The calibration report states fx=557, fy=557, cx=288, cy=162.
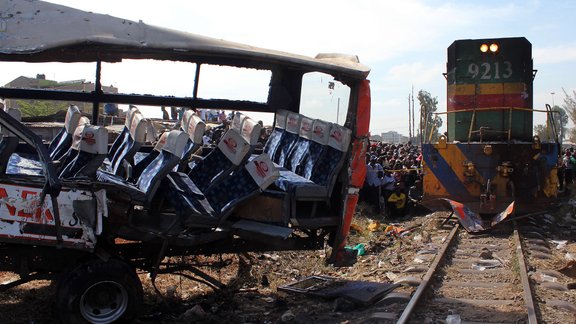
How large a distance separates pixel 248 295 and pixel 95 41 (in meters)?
3.63

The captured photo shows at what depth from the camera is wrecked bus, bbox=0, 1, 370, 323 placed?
484 centimetres

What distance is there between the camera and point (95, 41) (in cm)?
482

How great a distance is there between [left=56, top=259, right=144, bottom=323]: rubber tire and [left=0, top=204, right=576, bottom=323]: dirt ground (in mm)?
408

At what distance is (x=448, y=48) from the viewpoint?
13.1 m

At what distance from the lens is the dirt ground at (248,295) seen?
587cm

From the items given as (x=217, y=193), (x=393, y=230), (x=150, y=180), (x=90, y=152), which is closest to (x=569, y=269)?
(x=393, y=230)

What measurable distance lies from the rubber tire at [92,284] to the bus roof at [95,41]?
1984 millimetres

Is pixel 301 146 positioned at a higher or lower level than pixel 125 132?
lower

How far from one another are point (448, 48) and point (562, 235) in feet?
16.2

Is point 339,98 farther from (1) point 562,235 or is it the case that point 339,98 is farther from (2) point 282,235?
(1) point 562,235

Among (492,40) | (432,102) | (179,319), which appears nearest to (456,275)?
(179,319)

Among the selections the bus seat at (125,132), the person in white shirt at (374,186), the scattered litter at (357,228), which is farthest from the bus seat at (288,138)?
the person in white shirt at (374,186)

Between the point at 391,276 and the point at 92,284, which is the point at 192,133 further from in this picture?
the point at 391,276

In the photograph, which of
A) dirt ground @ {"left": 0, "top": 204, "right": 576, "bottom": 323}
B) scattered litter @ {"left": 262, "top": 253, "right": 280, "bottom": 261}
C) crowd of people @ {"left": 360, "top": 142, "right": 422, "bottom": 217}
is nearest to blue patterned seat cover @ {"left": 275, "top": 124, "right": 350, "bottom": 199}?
dirt ground @ {"left": 0, "top": 204, "right": 576, "bottom": 323}
